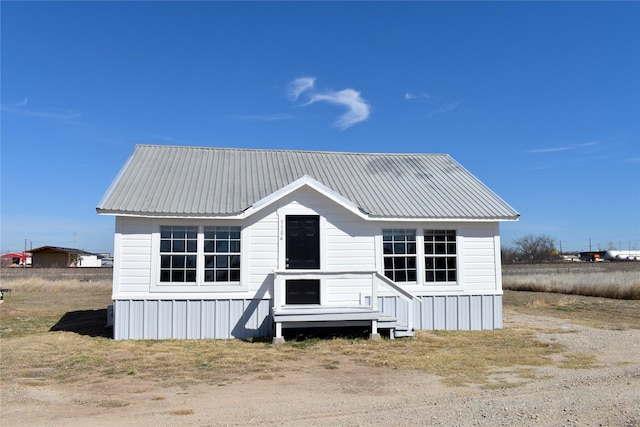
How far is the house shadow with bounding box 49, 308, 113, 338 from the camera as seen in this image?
44.4 ft

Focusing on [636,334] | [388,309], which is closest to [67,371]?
[388,309]

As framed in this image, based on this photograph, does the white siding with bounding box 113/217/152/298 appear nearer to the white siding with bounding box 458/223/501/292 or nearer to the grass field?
the grass field

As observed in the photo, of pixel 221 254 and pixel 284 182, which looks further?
pixel 284 182

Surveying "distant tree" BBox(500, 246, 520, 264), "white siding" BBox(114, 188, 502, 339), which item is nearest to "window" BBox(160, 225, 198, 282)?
"white siding" BBox(114, 188, 502, 339)

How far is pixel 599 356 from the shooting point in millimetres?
10242

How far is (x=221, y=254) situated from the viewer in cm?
1283

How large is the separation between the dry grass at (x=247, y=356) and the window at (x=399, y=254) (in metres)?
1.62

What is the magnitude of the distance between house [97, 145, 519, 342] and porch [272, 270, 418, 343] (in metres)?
0.03

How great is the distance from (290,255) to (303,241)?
0.48 metres

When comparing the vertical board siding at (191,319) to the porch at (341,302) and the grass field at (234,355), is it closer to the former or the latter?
the grass field at (234,355)

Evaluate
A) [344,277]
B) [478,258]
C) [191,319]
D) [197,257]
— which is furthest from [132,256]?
[478,258]

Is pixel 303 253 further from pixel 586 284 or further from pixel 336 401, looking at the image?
pixel 586 284

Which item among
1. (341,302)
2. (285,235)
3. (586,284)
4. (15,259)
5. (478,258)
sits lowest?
(586,284)

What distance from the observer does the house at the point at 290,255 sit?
40.9ft
